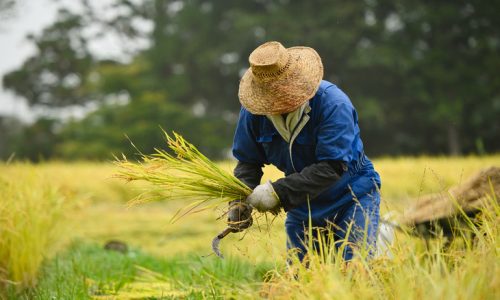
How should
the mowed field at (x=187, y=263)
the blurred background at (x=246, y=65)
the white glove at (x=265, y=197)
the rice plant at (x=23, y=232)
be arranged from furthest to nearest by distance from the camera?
the blurred background at (x=246, y=65), the rice plant at (x=23, y=232), the white glove at (x=265, y=197), the mowed field at (x=187, y=263)

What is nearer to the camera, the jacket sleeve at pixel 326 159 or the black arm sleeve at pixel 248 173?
the jacket sleeve at pixel 326 159

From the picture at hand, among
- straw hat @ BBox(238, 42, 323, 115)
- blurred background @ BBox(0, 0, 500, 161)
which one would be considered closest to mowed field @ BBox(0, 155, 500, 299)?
straw hat @ BBox(238, 42, 323, 115)

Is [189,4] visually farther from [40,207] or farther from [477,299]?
[477,299]

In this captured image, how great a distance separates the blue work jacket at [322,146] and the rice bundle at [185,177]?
0.24 metres

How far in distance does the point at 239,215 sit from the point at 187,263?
136cm

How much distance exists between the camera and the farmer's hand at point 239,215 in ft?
8.54

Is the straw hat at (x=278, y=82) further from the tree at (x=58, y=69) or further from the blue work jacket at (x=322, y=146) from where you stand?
the tree at (x=58, y=69)

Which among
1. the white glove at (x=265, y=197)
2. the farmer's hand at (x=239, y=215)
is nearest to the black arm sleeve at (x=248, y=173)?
the farmer's hand at (x=239, y=215)

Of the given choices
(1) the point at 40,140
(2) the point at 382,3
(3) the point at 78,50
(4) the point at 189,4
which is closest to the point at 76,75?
(3) the point at 78,50

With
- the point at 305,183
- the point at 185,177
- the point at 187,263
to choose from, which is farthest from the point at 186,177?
the point at 187,263

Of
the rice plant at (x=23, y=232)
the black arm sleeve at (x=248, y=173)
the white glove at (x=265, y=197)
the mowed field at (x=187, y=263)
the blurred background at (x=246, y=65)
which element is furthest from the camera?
the blurred background at (x=246, y=65)

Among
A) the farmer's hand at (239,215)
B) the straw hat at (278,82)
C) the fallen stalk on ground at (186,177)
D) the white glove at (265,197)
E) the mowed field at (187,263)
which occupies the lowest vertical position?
the mowed field at (187,263)

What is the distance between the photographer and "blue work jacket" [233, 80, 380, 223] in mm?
2490

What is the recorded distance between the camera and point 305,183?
247 cm
